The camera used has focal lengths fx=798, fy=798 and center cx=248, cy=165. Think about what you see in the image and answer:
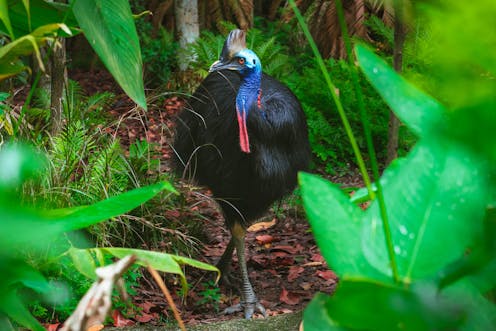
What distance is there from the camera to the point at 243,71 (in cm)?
395

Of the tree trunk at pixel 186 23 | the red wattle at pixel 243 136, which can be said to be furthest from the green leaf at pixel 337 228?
the tree trunk at pixel 186 23

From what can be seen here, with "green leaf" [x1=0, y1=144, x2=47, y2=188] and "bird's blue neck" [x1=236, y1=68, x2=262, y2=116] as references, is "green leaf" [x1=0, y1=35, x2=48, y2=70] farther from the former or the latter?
"bird's blue neck" [x1=236, y1=68, x2=262, y2=116]

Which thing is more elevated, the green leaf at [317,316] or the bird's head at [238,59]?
the green leaf at [317,316]

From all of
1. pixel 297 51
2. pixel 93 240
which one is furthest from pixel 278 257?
pixel 297 51

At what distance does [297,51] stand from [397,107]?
755 cm

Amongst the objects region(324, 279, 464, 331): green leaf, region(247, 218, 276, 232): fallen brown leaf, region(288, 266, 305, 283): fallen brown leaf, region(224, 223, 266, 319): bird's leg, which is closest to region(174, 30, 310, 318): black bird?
region(224, 223, 266, 319): bird's leg

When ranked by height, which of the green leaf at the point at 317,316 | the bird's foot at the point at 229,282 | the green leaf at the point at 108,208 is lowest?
the bird's foot at the point at 229,282

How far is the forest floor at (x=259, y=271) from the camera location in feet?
12.9

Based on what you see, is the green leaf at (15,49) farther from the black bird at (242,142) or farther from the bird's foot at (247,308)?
the bird's foot at (247,308)

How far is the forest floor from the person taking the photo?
3941mm

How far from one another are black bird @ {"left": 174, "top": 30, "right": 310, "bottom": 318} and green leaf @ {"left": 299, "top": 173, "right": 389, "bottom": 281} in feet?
10.00

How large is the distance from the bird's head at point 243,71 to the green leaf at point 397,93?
118 inches

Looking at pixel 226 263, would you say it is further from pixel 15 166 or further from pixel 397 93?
pixel 15 166

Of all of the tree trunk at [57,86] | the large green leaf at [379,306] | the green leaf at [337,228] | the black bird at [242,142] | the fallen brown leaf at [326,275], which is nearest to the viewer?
the large green leaf at [379,306]
